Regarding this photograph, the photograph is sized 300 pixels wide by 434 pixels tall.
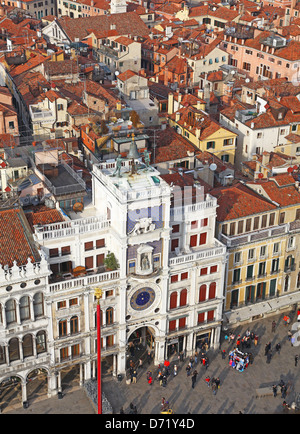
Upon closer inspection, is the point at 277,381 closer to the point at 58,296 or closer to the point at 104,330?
the point at 104,330

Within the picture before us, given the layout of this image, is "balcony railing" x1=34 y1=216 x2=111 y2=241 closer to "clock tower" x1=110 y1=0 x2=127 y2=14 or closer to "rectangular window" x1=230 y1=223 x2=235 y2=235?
"rectangular window" x1=230 y1=223 x2=235 y2=235

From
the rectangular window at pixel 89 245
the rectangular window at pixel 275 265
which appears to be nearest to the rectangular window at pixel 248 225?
the rectangular window at pixel 275 265

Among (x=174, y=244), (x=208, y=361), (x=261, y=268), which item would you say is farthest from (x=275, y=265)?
(x=174, y=244)

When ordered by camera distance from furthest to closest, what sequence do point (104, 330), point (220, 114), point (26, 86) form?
point (26, 86)
point (220, 114)
point (104, 330)

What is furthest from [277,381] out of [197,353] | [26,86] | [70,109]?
[26,86]

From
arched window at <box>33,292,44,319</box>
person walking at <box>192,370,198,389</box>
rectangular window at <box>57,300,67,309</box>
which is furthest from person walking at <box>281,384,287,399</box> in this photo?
arched window at <box>33,292,44,319</box>

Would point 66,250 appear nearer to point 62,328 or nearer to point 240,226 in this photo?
point 62,328
